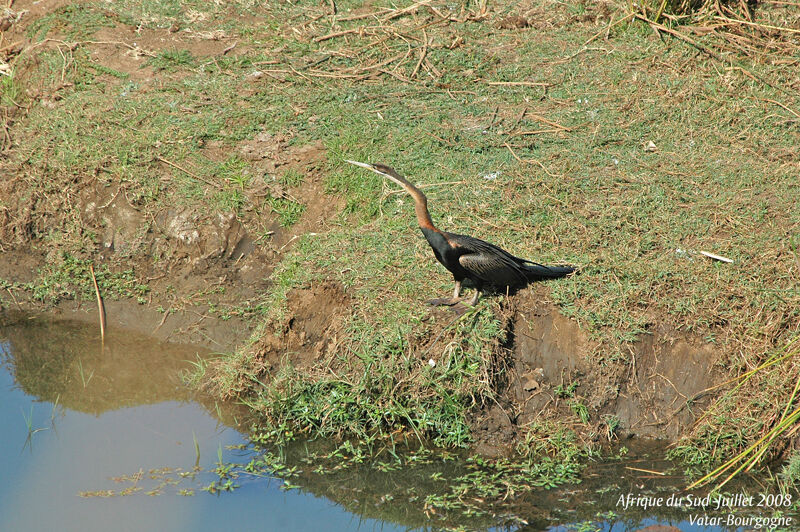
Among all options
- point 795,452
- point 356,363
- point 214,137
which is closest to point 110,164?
point 214,137

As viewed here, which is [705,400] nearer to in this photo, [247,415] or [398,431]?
[398,431]

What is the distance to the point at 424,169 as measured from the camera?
20.5 feet

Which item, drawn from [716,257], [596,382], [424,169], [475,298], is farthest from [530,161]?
[596,382]

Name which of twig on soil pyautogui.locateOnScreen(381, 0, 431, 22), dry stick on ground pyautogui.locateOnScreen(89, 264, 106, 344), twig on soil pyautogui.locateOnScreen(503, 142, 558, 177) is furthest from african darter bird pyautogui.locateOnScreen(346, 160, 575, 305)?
twig on soil pyautogui.locateOnScreen(381, 0, 431, 22)

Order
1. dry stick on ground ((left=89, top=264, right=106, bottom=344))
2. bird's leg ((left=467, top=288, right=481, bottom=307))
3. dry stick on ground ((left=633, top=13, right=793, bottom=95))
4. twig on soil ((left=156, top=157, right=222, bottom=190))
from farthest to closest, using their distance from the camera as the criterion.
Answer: dry stick on ground ((left=633, top=13, right=793, bottom=95)), twig on soil ((left=156, top=157, right=222, bottom=190)), dry stick on ground ((left=89, top=264, right=106, bottom=344)), bird's leg ((left=467, top=288, right=481, bottom=307))

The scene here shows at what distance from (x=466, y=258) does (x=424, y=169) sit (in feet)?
5.92

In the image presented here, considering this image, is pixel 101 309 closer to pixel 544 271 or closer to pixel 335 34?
pixel 544 271

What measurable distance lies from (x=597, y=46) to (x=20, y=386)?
580cm

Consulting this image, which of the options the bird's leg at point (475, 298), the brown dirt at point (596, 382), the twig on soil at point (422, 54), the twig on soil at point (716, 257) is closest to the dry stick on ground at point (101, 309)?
the bird's leg at point (475, 298)

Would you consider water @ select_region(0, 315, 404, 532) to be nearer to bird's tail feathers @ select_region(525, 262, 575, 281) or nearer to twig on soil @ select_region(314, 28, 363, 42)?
bird's tail feathers @ select_region(525, 262, 575, 281)

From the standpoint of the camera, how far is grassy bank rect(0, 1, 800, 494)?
4.69 m

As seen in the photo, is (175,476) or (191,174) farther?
(191,174)

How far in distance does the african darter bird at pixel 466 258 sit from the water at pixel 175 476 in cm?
108

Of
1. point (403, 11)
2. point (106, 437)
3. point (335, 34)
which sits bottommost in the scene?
point (106, 437)
